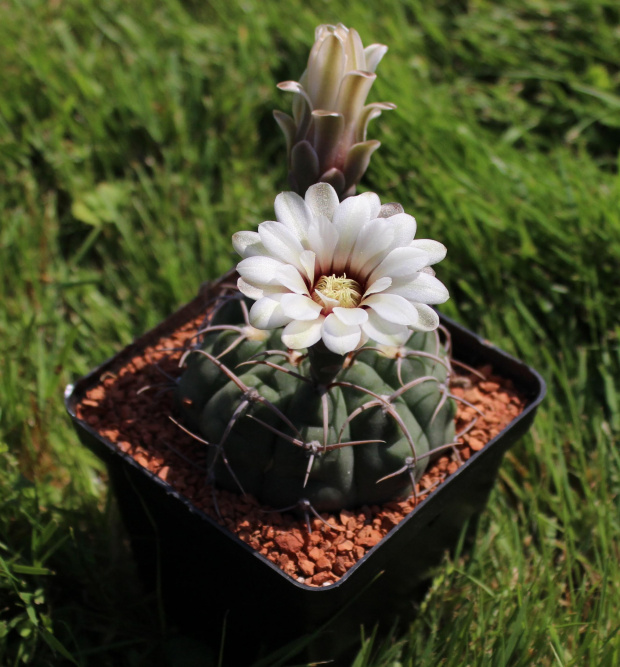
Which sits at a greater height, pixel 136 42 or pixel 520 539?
pixel 136 42

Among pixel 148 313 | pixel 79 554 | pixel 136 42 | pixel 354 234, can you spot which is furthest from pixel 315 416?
pixel 136 42

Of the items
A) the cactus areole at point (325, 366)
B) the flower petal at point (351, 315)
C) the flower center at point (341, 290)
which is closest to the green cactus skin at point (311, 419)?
the cactus areole at point (325, 366)

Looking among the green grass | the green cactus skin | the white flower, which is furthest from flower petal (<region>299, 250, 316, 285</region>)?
the green grass

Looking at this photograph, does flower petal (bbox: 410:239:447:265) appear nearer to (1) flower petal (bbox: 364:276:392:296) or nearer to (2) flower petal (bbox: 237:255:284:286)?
(1) flower petal (bbox: 364:276:392:296)

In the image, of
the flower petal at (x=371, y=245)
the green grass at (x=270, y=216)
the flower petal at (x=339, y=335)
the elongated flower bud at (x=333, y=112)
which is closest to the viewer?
the flower petal at (x=339, y=335)

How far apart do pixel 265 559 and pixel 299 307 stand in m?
0.50

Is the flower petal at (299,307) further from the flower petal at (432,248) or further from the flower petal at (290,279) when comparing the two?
the flower petal at (432,248)

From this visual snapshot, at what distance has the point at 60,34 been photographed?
3162 millimetres

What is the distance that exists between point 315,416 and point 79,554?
2.24 feet

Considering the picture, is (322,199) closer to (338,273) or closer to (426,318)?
(338,273)

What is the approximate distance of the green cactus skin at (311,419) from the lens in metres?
1.47

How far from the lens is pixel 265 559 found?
1454 mm

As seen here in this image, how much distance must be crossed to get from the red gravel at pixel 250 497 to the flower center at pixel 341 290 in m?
0.44

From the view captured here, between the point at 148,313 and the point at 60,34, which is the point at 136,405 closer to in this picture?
the point at 148,313
